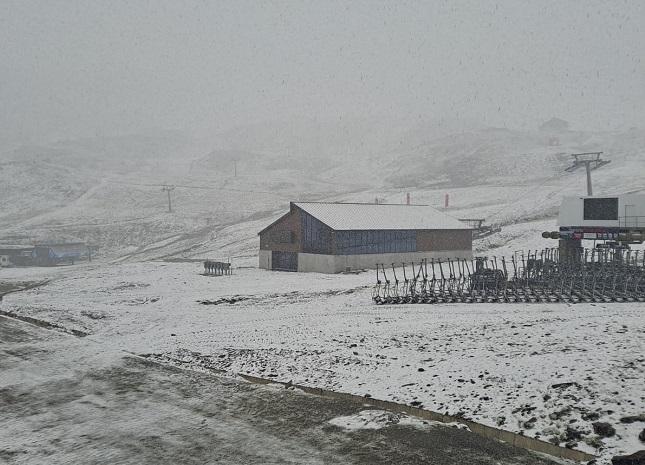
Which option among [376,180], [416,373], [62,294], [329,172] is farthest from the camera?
[329,172]

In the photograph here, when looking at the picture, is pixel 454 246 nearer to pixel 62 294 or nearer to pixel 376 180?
pixel 62 294

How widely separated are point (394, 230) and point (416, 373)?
37.1 metres

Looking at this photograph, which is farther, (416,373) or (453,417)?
(416,373)

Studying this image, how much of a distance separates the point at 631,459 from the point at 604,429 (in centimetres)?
114

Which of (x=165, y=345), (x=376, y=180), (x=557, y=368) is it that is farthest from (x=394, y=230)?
(x=376, y=180)

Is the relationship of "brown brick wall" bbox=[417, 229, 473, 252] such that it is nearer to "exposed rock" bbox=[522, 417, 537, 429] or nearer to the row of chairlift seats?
the row of chairlift seats

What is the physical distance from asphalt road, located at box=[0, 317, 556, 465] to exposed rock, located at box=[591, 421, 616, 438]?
1.47m

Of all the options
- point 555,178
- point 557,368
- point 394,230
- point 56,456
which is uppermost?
point 555,178

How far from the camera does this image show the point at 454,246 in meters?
55.6

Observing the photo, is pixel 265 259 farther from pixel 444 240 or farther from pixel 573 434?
pixel 573 434

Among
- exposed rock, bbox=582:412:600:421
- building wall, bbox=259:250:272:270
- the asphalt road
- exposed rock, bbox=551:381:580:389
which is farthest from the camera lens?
building wall, bbox=259:250:272:270

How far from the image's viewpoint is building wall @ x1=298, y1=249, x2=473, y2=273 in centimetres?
4650

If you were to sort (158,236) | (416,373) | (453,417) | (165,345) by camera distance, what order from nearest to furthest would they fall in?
1. (453,417)
2. (416,373)
3. (165,345)
4. (158,236)

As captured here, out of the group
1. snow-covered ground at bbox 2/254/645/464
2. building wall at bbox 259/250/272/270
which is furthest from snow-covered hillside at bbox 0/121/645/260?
snow-covered ground at bbox 2/254/645/464
